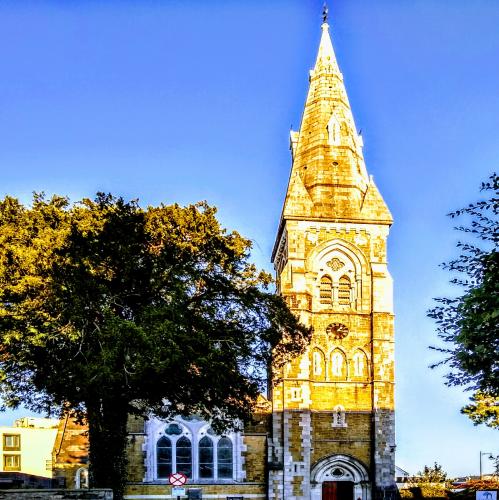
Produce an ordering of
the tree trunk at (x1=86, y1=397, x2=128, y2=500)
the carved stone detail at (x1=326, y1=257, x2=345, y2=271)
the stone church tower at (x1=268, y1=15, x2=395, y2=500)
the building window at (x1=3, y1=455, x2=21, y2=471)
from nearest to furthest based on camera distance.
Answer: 1. the tree trunk at (x1=86, y1=397, x2=128, y2=500)
2. the stone church tower at (x1=268, y1=15, x2=395, y2=500)
3. the carved stone detail at (x1=326, y1=257, x2=345, y2=271)
4. the building window at (x1=3, y1=455, x2=21, y2=471)

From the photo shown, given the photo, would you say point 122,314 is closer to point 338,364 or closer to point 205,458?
point 205,458

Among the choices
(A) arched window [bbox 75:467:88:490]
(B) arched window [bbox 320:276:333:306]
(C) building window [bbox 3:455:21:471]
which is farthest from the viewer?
(C) building window [bbox 3:455:21:471]

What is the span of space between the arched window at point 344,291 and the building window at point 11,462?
42820 mm

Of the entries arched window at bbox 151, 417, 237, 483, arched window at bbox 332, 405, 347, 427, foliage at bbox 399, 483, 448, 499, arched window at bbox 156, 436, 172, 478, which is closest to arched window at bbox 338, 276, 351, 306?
arched window at bbox 332, 405, 347, 427

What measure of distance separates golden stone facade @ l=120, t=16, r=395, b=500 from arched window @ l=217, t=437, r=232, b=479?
19cm

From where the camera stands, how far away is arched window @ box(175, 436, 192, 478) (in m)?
38.0

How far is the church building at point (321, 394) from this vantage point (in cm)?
3772

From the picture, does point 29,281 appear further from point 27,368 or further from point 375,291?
point 375,291

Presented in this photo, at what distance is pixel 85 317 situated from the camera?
2381 centimetres

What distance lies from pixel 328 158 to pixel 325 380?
12174mm

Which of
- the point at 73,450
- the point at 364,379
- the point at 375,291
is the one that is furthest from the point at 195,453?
→ the point at 375,291

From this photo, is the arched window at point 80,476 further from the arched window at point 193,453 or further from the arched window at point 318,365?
the arched window at point 318,365

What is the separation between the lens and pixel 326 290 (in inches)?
1615

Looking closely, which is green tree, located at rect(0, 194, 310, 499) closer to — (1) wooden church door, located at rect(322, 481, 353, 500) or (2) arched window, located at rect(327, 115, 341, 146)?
(1) wooden church door, located at rect(322, 481, 353, 500)
